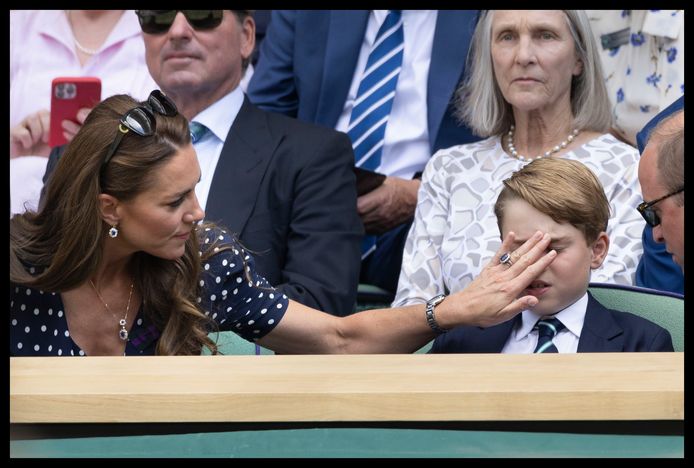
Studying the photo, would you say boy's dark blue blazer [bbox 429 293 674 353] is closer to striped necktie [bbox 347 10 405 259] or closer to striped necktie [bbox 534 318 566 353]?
striped necktie [bbox 534 318 566 353]

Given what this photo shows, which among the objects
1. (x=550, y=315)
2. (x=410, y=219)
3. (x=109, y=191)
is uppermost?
(x=109, y=191)

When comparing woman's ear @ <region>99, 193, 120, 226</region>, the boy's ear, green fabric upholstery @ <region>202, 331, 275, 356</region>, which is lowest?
green fabric upholstery @ <region>202, 331, 275, 356</region>

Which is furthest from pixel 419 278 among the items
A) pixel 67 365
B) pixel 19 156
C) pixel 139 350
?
pixel 67 365

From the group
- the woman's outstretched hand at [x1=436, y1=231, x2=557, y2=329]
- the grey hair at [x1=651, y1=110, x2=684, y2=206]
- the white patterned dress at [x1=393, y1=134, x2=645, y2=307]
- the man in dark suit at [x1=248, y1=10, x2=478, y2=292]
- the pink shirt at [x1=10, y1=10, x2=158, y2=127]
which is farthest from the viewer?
the pink shirt at [x1=10, y1=10, x2=158, y2=127]

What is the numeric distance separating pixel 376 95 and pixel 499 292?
1362mm

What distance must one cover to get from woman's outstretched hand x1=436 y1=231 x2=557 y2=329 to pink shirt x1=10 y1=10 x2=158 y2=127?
167cm

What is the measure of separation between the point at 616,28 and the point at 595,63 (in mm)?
387

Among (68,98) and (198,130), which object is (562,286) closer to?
(198,130)

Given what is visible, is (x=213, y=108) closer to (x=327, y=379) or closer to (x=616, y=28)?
(x=616, y=28)

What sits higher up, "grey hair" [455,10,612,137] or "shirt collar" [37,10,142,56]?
"grey hair" [455,10,612,137]

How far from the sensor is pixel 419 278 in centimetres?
288

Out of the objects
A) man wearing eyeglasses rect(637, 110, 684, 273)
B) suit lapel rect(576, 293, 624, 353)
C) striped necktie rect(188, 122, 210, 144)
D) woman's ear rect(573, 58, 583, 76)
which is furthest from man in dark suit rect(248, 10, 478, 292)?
man wearing eyeglasses rect(637, 110, 684, 273)

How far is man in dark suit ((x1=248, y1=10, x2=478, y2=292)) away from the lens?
3219 millimetres

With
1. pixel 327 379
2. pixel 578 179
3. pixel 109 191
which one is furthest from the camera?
pixel 578 179
